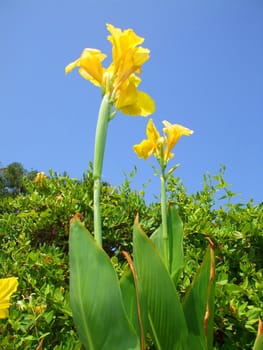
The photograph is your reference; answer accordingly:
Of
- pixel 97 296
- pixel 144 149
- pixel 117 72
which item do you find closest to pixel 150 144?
pixel 144 149

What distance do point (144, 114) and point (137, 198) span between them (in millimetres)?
1145

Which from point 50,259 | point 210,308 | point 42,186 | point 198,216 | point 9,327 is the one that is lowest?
point 9,327

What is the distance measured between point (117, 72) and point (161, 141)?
1.51 ft

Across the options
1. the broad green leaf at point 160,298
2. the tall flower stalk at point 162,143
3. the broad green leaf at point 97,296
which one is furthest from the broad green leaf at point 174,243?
the broad green leaf at point 97,296

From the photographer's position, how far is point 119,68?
1139mm

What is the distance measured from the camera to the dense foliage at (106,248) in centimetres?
153

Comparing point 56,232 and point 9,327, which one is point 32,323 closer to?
point 9,327

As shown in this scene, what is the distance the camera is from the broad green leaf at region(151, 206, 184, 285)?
139 cm

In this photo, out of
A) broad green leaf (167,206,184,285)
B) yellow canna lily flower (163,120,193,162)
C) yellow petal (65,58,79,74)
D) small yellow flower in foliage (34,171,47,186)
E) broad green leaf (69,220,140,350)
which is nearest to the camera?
broad green leaf (69,220,140,350)

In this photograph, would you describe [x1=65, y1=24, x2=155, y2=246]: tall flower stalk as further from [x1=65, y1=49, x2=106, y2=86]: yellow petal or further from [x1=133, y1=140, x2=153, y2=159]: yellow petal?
[x1=133, y1=140, x2=153, y2=159]: yellow petal

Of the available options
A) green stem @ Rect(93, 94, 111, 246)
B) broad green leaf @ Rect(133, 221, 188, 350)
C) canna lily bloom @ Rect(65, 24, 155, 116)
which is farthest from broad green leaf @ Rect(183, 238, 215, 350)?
canna lily bloom @ Rect(65, 24, 155, 116)

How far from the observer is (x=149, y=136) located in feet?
5.16

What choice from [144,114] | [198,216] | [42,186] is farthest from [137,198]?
[144,114]

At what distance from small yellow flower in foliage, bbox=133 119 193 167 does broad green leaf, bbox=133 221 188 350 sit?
492mm
